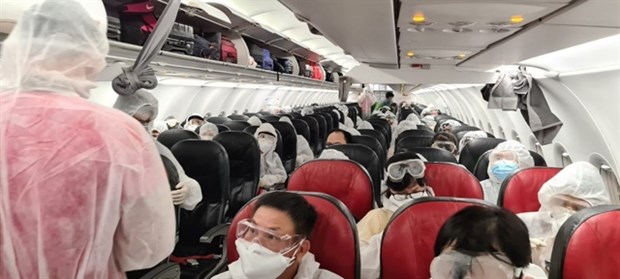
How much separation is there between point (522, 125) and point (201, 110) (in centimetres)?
753

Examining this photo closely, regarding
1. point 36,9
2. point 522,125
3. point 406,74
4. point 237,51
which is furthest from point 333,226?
point 522,125

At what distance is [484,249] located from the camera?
1854 mm

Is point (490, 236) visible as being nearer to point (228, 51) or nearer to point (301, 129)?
point (228, 51)

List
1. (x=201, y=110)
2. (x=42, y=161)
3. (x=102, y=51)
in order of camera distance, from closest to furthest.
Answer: (x=42, y=161) → (x=102, y=51) → (x=201, y=110)

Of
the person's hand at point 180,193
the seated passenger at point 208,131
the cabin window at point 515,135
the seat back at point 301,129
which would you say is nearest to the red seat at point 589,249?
the person's hand at point 180,193

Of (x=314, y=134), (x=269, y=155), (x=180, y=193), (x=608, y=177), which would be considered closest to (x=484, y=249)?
(x=180, y=193)

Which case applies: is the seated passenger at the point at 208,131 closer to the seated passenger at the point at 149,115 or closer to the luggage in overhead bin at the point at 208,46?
the luggage in overhead bin at the point at 208,46

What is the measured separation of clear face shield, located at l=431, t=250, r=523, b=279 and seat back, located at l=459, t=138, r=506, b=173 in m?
3.65

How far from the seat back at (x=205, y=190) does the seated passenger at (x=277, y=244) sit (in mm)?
1761

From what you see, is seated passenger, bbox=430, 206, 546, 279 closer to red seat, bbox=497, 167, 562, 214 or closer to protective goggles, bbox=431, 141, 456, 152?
red seat, bbox=497, 167, 562, 214

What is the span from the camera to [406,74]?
Result: 5559mm

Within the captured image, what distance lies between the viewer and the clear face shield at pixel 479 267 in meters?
1.82

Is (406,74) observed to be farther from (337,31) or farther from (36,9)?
(36,9)

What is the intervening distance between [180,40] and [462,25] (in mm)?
2786
